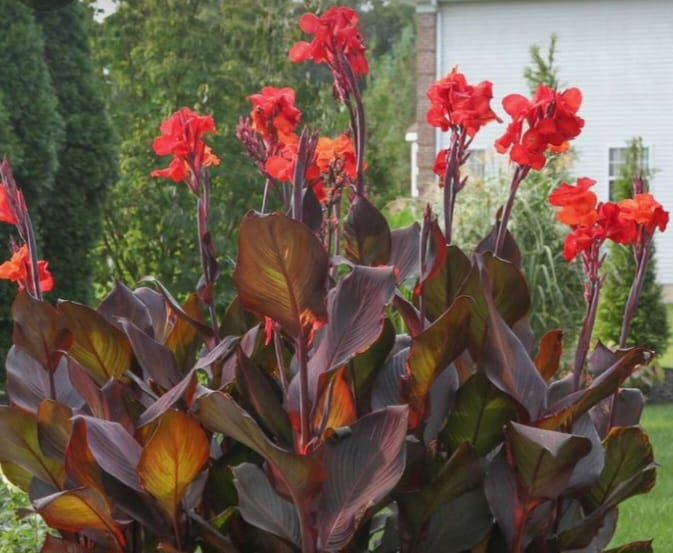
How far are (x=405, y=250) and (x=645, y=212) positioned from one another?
46 cm

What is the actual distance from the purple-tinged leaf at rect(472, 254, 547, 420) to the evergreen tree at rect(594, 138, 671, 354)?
28.9 ft

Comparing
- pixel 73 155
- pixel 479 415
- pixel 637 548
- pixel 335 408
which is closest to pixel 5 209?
Answer: pixel 335 408

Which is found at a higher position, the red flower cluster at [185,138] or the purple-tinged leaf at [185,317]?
the red flower cluster at [185,138]

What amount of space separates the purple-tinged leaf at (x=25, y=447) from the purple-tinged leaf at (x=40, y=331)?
0.13m

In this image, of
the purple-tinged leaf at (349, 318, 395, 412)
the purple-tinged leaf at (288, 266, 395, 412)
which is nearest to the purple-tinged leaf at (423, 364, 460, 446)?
the purple-tinged leaf at (349, 318, 395, 412)

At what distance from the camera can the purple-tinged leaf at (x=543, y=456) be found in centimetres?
202

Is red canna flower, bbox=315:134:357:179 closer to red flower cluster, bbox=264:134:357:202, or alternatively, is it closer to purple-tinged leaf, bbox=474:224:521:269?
red flower cluster, bbox=264:134:357:202

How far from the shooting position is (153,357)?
2.33m

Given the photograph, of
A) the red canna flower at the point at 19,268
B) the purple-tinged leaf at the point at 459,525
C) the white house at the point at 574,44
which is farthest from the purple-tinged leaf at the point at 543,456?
the white house at the point at 574,44

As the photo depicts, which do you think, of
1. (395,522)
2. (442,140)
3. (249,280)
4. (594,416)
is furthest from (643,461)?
(442,140)

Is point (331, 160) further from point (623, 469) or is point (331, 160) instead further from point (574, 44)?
point (574, 44)

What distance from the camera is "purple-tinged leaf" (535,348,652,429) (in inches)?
84.4

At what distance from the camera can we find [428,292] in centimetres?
238

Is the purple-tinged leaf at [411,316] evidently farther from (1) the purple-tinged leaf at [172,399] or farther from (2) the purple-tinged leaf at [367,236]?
(1) the purple-tinged leaf at [172,399]
